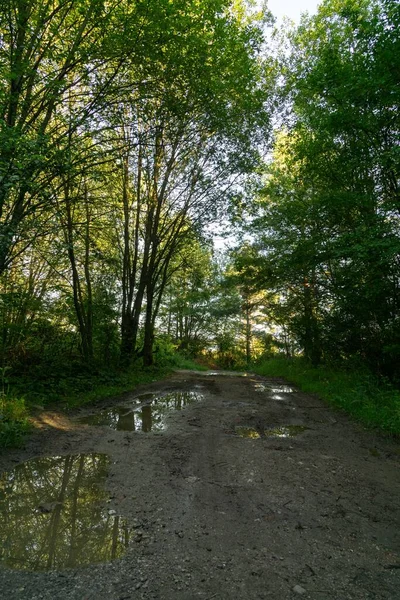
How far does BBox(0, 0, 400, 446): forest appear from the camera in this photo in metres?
6.99

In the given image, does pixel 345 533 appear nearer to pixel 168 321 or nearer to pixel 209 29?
pixel 209 29

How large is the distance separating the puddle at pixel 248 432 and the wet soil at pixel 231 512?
2 centimetres

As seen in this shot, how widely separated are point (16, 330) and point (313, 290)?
10.6m

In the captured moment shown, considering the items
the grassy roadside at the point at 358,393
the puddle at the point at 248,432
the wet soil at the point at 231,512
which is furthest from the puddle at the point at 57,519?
the grassy roadside at the point at 358,393

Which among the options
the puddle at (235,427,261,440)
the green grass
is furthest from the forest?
the puddle at (235,427,261,440)

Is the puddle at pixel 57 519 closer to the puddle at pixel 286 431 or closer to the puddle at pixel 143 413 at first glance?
the puddle at pixel 143 413

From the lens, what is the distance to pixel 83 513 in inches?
132

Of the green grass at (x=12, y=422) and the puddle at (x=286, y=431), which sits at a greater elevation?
the green grass at (x=12, y=422)

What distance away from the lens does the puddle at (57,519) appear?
2.73 meters

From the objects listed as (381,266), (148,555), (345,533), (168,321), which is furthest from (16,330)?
(168,321)

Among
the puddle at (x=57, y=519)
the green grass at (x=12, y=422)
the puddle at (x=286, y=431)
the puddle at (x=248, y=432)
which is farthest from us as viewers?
the puddle at (x=286, y=431)

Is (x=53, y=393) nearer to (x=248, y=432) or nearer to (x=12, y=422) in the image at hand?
(x=12, y=422)

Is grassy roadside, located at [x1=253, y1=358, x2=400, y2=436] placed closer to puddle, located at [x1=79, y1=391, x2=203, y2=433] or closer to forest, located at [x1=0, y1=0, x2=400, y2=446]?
forest, located at [x1=0, y1=0, x2=400, y2=446]

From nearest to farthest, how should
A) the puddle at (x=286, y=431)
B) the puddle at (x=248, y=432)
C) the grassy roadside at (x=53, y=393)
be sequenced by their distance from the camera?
the grassy roadside at (x=53, y=393), the puddle at (x=248, y=432), the puddle at (x=286, y=431)
